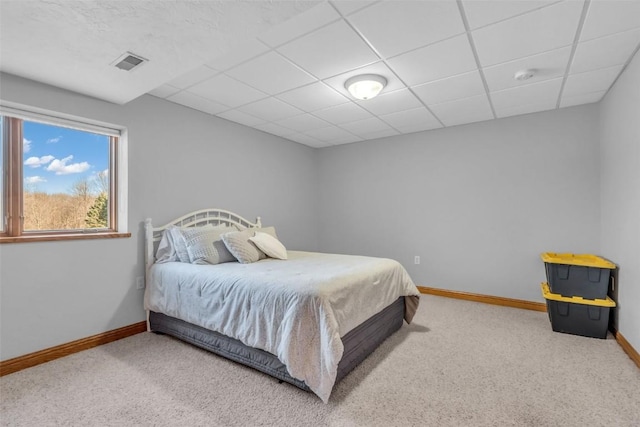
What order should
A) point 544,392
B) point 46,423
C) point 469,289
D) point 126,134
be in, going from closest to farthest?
point 46,423 < point 544,392 < point 126,134 < point 469,289

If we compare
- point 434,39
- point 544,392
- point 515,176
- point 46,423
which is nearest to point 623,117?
point 515,176

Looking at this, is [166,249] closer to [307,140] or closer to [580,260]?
[307,140]

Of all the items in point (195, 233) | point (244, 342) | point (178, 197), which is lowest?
point (244, 342)

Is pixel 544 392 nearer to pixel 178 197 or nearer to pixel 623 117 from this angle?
pixel 623 117

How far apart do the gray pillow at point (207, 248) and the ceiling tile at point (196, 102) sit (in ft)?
4.53

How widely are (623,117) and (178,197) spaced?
4257mm

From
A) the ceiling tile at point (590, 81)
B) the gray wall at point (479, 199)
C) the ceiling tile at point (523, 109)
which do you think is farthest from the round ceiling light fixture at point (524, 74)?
the gray wall at point (479, 199)

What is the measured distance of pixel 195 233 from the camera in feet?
9.89

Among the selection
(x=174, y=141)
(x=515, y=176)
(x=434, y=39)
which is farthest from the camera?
(x=515, y=176)

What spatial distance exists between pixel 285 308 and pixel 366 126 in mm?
2955

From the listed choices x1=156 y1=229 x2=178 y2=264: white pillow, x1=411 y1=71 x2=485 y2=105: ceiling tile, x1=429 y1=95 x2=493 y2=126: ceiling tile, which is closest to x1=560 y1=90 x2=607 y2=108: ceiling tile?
x1=429 y1=95 x2=493 y2=126: ceiling tile

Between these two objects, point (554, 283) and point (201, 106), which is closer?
point (554, 283)

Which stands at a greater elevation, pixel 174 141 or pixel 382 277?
pixel 174 141

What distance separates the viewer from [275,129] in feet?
13.9
